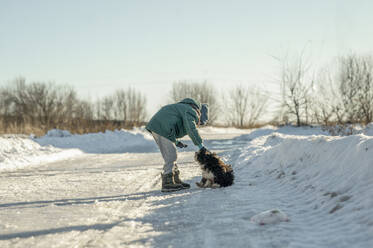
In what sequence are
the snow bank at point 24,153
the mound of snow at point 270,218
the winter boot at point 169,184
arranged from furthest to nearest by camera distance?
the snow bank at point 24,153 → the winter boot at point 169,184 → the mound of snow at point 270,218

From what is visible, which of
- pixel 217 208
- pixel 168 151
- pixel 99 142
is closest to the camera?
pixel 217 208

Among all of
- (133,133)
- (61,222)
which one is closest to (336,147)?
(61,222)

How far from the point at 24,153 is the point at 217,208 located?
11115mm

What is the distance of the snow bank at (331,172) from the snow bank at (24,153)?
26.0 feet

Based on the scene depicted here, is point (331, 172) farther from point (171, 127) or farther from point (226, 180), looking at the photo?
point (171, 127)

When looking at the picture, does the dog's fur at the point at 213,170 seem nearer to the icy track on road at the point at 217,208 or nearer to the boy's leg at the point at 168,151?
the icy track on road at the point at 217,208

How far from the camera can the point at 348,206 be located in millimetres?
3906

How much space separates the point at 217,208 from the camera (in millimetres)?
4695

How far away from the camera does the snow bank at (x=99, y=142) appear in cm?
1794

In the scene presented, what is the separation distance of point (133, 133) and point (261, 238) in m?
22.9

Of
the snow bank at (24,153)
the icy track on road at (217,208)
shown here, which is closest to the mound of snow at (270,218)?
the icy track on road at (217,208)

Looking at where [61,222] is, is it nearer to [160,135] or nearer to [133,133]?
[160,135]

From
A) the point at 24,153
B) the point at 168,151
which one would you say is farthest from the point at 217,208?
the point at 24,153

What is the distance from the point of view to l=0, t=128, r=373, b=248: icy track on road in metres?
3.39
